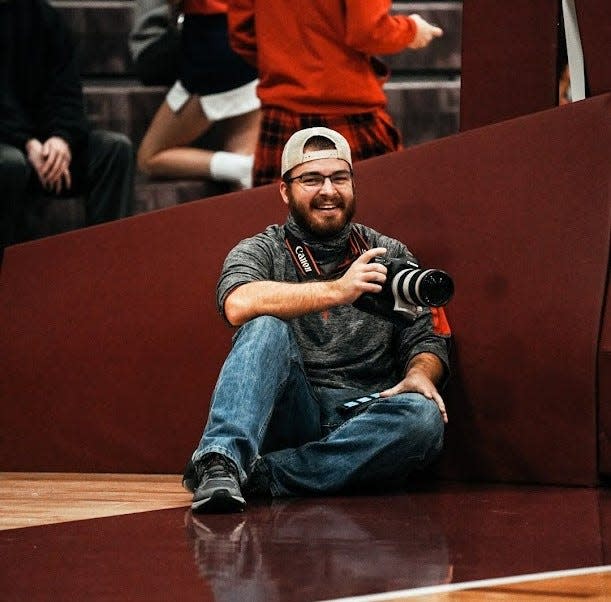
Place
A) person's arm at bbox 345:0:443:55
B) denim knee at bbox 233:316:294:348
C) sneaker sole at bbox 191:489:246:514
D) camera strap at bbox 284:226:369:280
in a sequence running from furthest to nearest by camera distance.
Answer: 1. person's arm at bbox 345:0:443:55
2. camera strap at bbox 284:226:369:280
3. denim knee at bbox 233:316:294:348
4. sneaker sole at bbox 191:489:246:514

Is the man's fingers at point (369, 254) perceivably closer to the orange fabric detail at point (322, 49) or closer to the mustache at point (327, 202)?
the mustache at point (327, 202)

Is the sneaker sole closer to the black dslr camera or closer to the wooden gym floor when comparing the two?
the wooden gym floor

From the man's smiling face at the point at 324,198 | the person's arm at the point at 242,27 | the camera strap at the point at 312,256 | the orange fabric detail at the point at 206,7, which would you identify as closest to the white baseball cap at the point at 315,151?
the man's smiling face at the point at 324,198

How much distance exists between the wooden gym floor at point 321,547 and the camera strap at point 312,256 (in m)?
0.48

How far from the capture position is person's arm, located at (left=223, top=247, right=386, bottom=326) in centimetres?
253

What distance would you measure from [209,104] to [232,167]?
0.23m

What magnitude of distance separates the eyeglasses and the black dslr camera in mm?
218

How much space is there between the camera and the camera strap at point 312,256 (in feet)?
9.17

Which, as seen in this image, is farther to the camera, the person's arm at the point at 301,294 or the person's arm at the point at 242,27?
the person's arm at the point at 242,27

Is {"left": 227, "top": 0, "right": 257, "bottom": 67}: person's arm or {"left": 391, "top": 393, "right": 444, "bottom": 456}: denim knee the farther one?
{"left": 227, "top": 0, "right": 257, "bottom": 67}: person's arm

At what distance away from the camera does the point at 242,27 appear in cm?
383

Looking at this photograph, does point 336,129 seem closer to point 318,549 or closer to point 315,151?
point 315,151

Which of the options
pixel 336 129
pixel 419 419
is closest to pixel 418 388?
pixel 419 419

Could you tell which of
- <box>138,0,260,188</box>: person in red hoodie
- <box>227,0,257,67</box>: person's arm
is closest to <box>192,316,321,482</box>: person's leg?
<box>227,0,257,67</box>: person's arm
